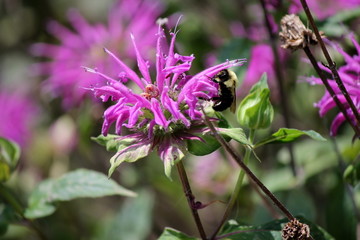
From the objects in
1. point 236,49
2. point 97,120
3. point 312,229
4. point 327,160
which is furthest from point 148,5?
point 312,229

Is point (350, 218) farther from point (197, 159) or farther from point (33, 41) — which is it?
point (33, 41)

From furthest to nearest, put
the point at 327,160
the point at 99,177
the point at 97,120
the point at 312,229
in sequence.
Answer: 1. the point at 97,120
2. the point at 327,160
3. the point at 99,177
4. the point at 312,229

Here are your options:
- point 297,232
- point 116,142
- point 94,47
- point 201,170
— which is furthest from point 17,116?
point 297,232

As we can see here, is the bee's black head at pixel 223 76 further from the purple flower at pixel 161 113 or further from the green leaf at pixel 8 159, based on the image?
the green leaf at pixel 8 159

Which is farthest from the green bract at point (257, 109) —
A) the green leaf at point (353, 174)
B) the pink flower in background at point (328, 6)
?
the pink flower in background at point (328, 6)

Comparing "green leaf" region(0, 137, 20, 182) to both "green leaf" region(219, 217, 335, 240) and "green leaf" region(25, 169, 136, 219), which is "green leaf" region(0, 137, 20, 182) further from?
"green leaf" region(219, 217, 335, 240)

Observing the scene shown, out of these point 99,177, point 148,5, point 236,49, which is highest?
point 148,5

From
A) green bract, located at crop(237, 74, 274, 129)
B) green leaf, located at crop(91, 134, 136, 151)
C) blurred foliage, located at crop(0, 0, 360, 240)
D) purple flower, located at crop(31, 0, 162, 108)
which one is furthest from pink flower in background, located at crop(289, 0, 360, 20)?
green leaf, located at crop(91, 134, 136, 151)

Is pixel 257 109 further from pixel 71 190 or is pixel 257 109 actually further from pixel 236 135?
pixel 71 190
